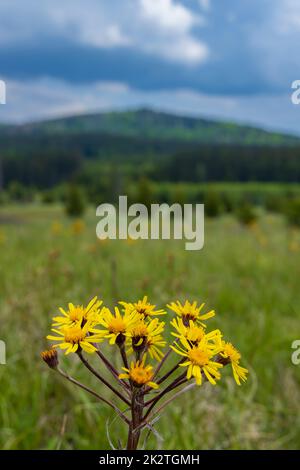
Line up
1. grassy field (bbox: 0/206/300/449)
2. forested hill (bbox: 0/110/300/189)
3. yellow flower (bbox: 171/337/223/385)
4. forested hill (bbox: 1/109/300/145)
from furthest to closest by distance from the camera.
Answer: forested hill (bbox: 1/109/300/145) → forested hill (bbox: 0/110/300/189) → grassy field (bbox: 0/206/300/449) → yellow flower (bbox: 171/337/223/385)

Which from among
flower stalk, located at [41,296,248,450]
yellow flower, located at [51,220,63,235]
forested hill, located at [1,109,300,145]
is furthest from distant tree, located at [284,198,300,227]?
forested hill, located at [1,109,300,145]

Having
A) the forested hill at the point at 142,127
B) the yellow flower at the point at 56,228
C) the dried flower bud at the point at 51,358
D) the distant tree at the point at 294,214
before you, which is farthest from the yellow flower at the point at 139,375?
the forested hill at the point at 142,127

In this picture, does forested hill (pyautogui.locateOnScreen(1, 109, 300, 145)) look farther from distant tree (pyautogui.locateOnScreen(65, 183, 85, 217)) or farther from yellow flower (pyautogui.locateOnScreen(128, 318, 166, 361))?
yellow flower (pyautogui.locateOnScreen(128, 318, 166, 361))

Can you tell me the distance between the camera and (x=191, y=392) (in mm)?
2025

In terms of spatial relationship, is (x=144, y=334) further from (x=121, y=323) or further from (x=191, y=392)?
(x=191, y=392)

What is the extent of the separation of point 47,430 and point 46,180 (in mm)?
93415

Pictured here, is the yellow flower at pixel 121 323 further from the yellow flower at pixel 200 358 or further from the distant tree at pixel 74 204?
the distant tree at pixel 74 204

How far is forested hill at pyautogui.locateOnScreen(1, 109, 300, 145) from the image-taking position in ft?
521

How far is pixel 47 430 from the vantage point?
182 cm

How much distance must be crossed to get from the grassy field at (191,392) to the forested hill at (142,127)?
146 metres

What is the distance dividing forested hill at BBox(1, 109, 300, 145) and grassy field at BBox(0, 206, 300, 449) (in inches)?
5767

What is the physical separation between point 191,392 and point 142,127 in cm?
18215

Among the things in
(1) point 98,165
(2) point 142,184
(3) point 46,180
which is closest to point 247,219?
(2) point 142,184

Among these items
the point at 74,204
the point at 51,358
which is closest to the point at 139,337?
the point at 51,358
